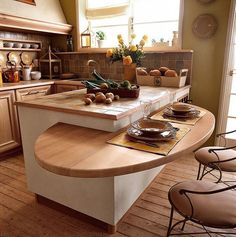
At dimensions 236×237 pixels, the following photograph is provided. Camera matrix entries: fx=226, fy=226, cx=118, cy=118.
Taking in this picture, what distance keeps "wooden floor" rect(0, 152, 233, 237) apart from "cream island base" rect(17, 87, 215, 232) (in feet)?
0.42

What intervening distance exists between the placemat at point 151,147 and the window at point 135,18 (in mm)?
2160

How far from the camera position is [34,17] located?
10.3 feet

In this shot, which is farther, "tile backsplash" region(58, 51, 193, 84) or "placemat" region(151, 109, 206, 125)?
"tile backsplash" region(58, 51, 193, 84)

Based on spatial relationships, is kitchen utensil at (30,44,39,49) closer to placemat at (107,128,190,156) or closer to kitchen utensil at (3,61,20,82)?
kitchen utensil at (3,61,20,82)

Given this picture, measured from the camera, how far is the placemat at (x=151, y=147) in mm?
1106

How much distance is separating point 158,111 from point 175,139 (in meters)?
0.67

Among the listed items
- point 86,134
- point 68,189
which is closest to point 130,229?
point 68,189

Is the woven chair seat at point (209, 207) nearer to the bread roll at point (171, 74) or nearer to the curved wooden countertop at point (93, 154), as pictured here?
the curved wooden countertop at point (93, 154)

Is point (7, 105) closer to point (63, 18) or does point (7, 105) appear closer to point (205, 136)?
point (63, 18)

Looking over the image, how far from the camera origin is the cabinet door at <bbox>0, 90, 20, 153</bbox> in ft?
8.97

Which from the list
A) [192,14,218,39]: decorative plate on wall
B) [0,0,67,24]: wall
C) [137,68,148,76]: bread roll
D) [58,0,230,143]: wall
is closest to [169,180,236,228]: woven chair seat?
[137,68,148,76]: bread roll

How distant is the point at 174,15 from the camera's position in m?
3.07

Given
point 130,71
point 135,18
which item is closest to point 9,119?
point 130,71

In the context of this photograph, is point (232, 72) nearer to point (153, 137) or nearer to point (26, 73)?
point (153, 137)
